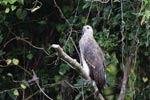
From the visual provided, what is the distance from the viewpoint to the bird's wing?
5270 mm

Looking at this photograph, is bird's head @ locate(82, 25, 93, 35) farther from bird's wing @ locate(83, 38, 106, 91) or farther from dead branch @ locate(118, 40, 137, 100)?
dead branch @ locate(118, 40, 137, 100)

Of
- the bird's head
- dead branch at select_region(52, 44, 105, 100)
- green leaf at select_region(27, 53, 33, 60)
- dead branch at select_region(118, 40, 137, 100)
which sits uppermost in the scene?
dead branch at select_region(52, 44, 105, 100)

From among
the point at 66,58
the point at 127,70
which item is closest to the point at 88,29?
the point at 127,70

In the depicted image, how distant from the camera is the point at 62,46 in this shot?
612 centimetres

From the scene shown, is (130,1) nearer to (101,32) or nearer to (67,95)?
(101,32)

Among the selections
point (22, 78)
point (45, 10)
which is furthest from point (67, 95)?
point (45, 10)

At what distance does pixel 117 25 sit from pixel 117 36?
0.41ft

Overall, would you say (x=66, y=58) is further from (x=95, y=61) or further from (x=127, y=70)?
(x=127, y=70)

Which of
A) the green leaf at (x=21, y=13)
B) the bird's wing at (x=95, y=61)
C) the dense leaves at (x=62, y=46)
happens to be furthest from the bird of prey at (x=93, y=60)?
the green leaf at (x=21, y=13)

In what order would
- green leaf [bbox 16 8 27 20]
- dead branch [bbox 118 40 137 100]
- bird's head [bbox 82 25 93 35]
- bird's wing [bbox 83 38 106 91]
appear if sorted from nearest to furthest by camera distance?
bird's wing [bbox 83 38 106 91] → dead branch [bbox 118 40 137 100] → bird's head [bbox 82 25 93 35] → green leaf [bbox 16 8 27 20]

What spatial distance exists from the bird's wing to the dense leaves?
343mm

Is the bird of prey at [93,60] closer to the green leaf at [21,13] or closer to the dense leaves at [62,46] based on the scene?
the dense leaves at [62,46]

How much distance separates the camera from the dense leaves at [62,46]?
19.4ft

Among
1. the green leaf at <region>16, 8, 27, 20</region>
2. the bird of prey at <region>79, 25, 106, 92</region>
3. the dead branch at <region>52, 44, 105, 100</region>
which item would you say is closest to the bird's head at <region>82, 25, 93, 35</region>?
the bird of prey at <region>79, 25, 106, 92</region>
